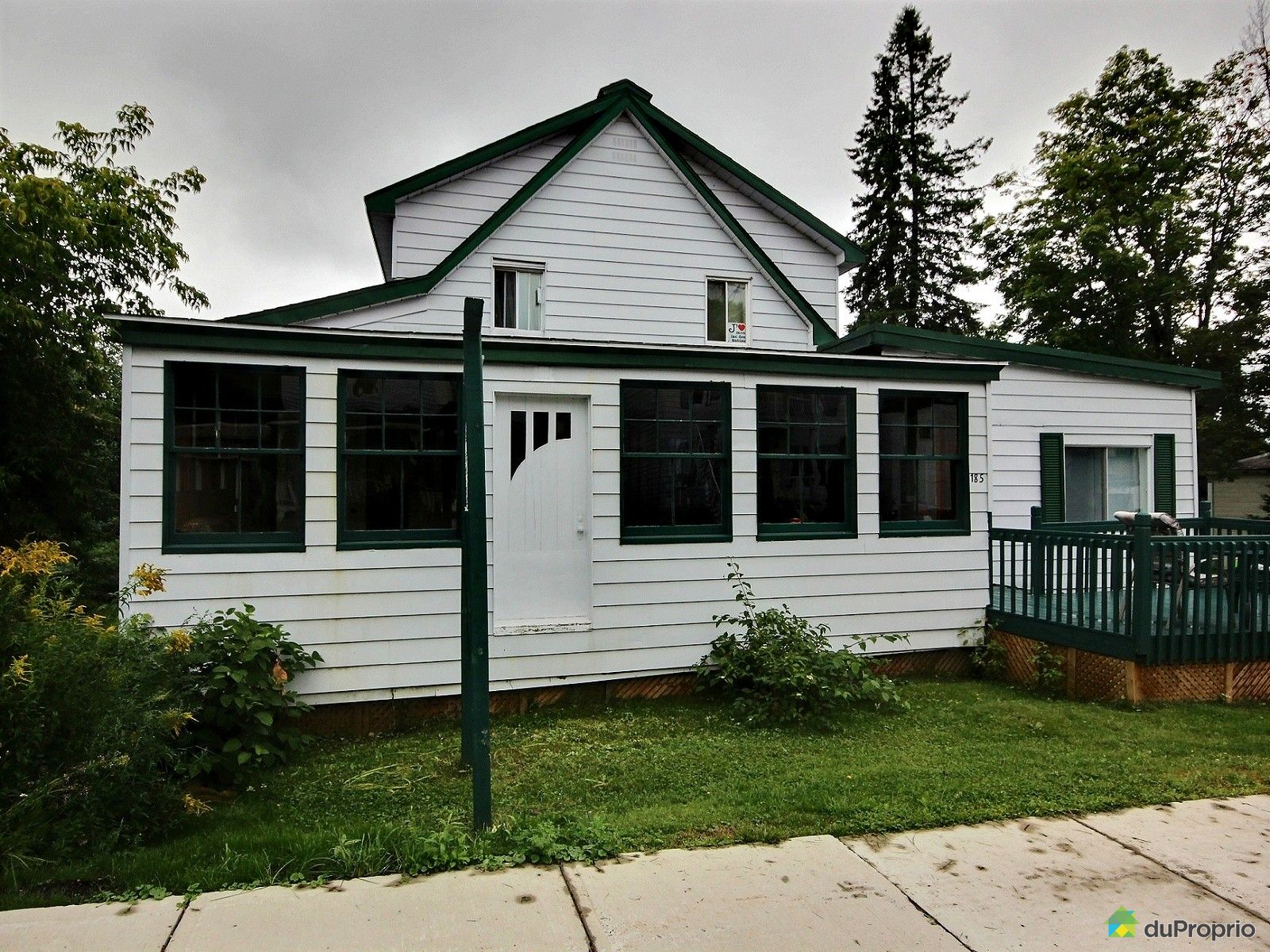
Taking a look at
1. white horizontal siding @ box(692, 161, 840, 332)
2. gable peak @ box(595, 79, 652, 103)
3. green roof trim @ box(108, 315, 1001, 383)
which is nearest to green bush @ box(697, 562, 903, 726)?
green roof trim @ box(108, 315, 1001, 383)

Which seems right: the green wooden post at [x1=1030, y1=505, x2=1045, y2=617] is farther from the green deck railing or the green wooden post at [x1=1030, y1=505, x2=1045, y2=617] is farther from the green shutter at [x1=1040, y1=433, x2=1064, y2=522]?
the green shutter at [x1=1040, y1=433, x2=1064, y2=522]

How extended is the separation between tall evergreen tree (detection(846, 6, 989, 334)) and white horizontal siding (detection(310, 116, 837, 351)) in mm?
15930

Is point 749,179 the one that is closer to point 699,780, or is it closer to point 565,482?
point 565,482

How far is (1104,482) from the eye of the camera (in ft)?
31.9

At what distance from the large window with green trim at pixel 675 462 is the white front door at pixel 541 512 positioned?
39 cm

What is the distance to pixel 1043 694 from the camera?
21.4 ft

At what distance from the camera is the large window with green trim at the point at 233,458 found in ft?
17.1

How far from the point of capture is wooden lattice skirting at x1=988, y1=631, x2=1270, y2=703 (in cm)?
616

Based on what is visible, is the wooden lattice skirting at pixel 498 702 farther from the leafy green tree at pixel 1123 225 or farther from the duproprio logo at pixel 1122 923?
the leafy green tree at pixel 1123 225

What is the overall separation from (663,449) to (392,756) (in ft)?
10.4

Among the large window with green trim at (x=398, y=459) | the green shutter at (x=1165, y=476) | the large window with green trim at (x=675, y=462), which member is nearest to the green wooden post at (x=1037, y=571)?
the large window with green trim at (x=675, y=462)

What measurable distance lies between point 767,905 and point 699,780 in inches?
56.3

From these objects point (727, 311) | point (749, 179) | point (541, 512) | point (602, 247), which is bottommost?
point (541, 512)

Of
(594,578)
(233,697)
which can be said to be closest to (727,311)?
(594,578)
